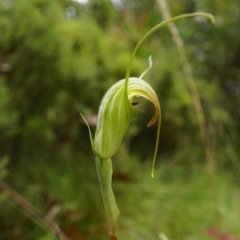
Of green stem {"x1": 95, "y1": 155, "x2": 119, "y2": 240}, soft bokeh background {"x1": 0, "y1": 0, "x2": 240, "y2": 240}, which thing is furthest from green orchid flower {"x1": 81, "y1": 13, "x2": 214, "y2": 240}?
soft bokeh background {"x1": 0, "y1": 0, "x2": 240, "y2": 240}

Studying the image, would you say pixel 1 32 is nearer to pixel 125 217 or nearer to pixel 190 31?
pixel 125 217

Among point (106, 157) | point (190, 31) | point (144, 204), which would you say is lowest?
point (190, 31)

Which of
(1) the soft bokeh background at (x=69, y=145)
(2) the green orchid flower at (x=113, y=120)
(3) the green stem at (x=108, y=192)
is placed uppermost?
(2) the green orchid flower at (x=113, y=120)

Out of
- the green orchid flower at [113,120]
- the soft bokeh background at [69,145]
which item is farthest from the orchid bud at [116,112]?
the soft bokeh background at [69,145]

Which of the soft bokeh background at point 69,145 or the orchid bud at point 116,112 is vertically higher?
the orchid bud at point 116,112

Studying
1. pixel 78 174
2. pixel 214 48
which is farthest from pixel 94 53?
pixel 214 48

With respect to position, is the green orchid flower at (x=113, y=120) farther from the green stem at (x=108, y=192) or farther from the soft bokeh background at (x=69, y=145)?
the soft bokeh background at (x=69, y=145)

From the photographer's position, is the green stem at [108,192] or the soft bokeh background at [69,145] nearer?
the green stem at [108,192]

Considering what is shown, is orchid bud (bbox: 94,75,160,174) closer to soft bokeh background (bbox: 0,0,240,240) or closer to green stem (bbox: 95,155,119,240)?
green stem (bbox: 95,155,119,240)
